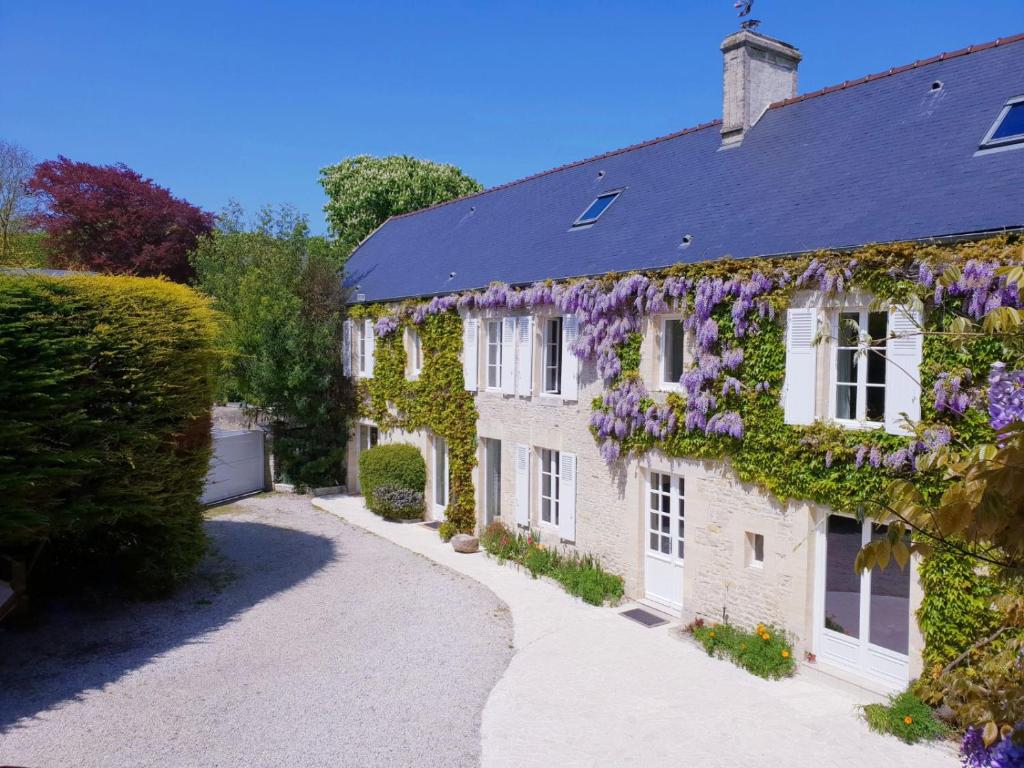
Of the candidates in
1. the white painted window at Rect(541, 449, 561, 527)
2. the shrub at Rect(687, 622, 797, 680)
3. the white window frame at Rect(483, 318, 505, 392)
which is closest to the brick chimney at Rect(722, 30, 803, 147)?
the white window frame at Rect(483, 318, 505, 392)

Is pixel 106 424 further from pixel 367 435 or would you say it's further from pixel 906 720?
pixel 367 435

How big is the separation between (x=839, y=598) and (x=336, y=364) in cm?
1453

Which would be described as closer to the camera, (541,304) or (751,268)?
(751,268)

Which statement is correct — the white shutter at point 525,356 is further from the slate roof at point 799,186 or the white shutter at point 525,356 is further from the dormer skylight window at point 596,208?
the dormer skylight window at point 596,208

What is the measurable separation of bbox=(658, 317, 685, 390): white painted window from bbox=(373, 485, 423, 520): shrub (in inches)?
306

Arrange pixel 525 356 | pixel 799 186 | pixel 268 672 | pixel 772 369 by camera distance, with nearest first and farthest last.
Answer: pixel 268 672 → pixel 772 369 → pixel 799 186 → pixel 525 356

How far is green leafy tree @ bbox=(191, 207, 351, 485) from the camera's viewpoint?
747 inches

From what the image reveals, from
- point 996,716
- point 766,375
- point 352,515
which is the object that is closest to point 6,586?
point 352,515

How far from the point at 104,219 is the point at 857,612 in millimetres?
26903

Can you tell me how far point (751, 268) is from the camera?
31.7 feet

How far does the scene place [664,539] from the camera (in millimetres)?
11375

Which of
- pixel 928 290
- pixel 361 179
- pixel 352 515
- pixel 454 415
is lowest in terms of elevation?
pixel 352 515

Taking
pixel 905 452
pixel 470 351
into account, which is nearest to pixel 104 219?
pixel 470 351

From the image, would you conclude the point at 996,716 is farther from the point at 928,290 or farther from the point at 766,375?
the point at 766,375
